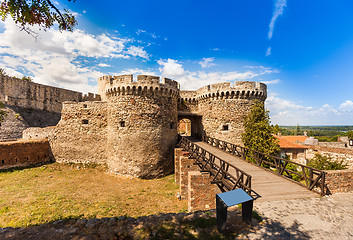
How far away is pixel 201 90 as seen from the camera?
17.7 meters

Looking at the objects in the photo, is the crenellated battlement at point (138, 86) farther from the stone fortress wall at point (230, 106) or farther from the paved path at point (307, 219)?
the paved path at point (307, 219)

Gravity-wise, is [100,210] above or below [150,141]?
below

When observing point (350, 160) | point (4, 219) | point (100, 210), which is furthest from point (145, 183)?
point (350, 160)

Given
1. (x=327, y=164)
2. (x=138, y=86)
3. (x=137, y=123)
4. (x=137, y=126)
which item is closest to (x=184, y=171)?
(x=137, y=126)

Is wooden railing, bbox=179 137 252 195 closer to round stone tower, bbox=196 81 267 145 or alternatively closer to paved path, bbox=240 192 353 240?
paved path, bbox=240 192 353 240

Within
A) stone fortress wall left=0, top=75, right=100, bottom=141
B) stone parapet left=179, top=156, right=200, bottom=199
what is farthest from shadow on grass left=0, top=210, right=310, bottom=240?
stone fortress wall left=0, top=75, right=100, bottom=141

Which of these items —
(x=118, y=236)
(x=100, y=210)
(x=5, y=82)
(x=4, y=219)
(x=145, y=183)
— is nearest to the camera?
Result: (x=118, y=236)

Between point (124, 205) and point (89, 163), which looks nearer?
point (124, 205)

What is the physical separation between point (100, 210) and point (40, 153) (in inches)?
391

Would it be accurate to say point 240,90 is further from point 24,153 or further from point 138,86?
point 24,153

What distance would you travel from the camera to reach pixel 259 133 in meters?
13.5

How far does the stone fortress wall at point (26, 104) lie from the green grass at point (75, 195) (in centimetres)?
589

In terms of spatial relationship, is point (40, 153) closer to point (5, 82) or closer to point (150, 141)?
point (5, 82)

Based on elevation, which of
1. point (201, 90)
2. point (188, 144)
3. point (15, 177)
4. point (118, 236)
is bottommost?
point (15, 177)
